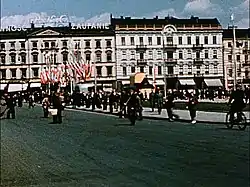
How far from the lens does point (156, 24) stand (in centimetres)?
234

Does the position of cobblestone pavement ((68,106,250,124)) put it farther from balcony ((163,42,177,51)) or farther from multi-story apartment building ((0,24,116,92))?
multi-story apartment building ((0,24,116,92))

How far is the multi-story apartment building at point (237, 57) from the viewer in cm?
211

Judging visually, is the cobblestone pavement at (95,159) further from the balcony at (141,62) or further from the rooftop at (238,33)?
the rooftop at (238,33)

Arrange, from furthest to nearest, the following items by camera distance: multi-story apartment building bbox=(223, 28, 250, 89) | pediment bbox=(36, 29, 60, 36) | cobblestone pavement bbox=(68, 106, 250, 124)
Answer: cobblestone pavement bbox=(68, 106, 250, 124)
pediment bbox=(36, 29, 60, 36)
multi-story apartment building bbox=(223, 28, 250, 89)

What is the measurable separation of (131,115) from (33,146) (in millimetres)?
2737

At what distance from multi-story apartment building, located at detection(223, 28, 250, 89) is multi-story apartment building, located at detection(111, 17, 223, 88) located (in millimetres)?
26

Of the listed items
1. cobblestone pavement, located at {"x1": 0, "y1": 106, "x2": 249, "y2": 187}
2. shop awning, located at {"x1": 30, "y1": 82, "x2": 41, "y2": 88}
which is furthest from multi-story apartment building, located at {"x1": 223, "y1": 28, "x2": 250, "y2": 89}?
shop awning, located at {"x1": 30, "y1": 82, "x2": 41, "y2": 88}

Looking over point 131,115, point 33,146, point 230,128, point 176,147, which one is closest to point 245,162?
point 176,147

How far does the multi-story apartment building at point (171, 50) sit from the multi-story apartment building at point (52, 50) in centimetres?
6

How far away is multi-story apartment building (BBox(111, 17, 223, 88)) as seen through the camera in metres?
2.18

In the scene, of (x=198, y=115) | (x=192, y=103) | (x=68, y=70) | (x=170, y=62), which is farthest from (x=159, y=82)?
(x=198, y=115)

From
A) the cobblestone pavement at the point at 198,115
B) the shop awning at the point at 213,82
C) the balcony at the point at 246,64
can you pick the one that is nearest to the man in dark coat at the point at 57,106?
the shop awning at the point at 213,82

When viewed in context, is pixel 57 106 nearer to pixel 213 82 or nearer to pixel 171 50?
pixel 171 50

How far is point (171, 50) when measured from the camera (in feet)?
7.86
